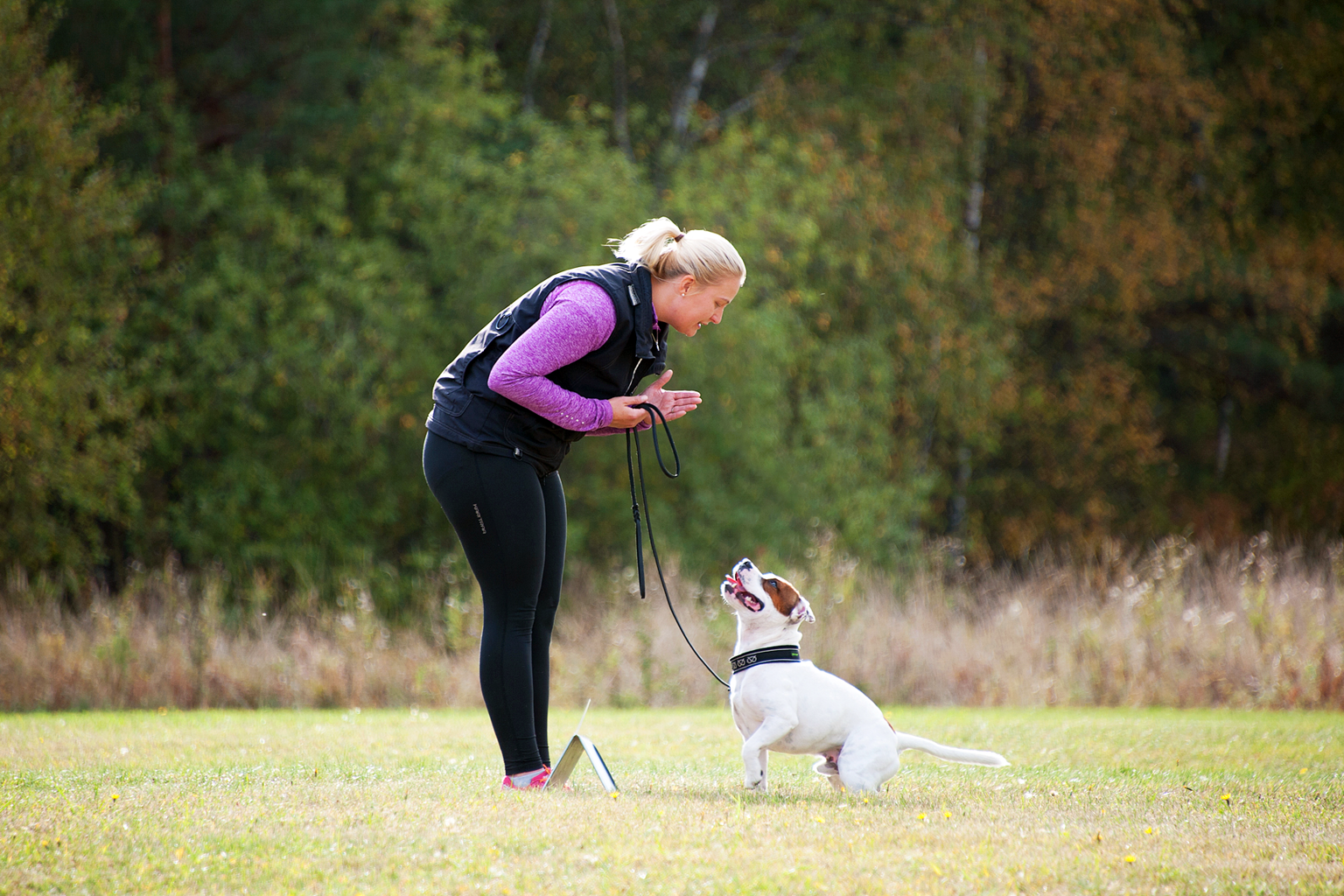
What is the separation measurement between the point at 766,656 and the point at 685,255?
1.28 m

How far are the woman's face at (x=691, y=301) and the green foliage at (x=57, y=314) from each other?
9.49 m

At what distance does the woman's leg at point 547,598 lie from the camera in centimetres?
383

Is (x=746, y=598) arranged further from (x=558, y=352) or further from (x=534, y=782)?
(x=558, y=352)

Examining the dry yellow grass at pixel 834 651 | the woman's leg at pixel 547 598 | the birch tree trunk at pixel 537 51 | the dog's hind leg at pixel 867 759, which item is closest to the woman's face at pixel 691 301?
the woman's leg at pixel 547 598

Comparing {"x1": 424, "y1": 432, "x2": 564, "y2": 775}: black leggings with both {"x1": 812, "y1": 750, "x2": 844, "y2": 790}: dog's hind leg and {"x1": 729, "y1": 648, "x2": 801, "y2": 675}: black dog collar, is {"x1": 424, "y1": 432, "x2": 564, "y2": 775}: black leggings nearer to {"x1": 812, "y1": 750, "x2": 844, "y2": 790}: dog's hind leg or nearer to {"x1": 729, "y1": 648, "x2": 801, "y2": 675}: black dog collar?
{"x1": 729, "y1": 648, "x2": 801, "y2": 675}: black dog collar

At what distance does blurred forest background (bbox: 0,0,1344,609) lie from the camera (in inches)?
507

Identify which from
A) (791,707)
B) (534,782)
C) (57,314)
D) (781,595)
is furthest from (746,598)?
(57,314)

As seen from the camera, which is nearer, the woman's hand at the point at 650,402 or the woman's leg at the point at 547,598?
the woman's hand at the point at 650,402

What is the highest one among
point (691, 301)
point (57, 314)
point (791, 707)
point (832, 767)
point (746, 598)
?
point (57, 314)

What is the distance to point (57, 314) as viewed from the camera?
11828 mm

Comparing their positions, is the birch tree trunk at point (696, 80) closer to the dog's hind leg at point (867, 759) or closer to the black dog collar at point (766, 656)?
the black dog collar at point (766, 656)

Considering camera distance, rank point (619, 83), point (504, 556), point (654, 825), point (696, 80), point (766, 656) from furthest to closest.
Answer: point (696, 80), point (619, 83), point (766, 656), point (504, 556), point (654, 825)

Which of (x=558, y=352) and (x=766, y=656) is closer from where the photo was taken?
(x=558, y=352)

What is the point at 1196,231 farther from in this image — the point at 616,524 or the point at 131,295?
the point at 131,295
